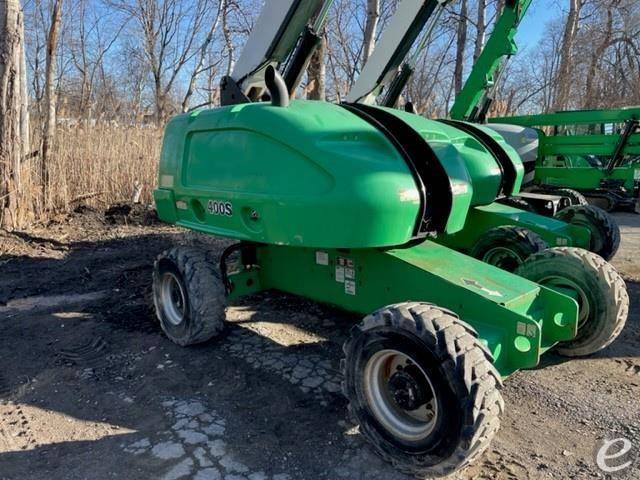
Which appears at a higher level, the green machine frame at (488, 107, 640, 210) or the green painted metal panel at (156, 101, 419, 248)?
the green machine frame at (488, 107, 640, 210)

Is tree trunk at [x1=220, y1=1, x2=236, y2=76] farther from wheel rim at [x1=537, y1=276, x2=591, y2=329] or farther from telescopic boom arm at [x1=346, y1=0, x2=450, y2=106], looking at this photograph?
wheel rim at [x1=537, y1=276, x2=591, y2=329]

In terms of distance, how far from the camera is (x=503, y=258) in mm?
4695

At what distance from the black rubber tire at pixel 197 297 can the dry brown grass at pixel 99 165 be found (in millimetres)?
4986

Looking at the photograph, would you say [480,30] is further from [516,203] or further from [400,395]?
[400,395]

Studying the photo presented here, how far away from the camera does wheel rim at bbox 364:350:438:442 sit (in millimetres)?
2555

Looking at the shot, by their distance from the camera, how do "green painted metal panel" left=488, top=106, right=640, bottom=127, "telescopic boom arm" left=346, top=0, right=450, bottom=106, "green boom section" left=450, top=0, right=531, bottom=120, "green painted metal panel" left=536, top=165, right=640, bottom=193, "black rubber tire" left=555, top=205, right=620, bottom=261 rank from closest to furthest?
"telescopic boom arm" left=346, top=0, right=450, bottom=106, "black rubber tire" left=555, top=205, right=620, bottom=261, "green boom section" left=450, top=0, right=531, bottom=120, "green painted metal panel" left=488, top=106, right=640, bottom=127, "green painted metal panel" left=536, top=165, right=640, bottom=193

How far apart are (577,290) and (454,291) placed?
3.59ft

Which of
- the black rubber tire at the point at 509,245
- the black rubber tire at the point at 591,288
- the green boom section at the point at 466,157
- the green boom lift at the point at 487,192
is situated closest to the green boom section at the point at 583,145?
the green boom lift at the point at 487,192

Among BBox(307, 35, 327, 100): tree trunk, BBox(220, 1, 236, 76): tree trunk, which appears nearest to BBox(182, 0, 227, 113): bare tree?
BBox(220, 1, 236, 76): tree trunk

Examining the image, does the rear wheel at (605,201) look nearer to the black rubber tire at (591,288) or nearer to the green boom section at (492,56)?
the green boom section at (492,56)

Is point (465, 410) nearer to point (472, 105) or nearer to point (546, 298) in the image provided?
point (546, 298)

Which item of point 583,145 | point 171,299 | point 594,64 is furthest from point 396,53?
point 594,64

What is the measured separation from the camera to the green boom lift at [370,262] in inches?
97.0

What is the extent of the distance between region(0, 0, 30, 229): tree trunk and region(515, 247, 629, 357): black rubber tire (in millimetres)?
6657
